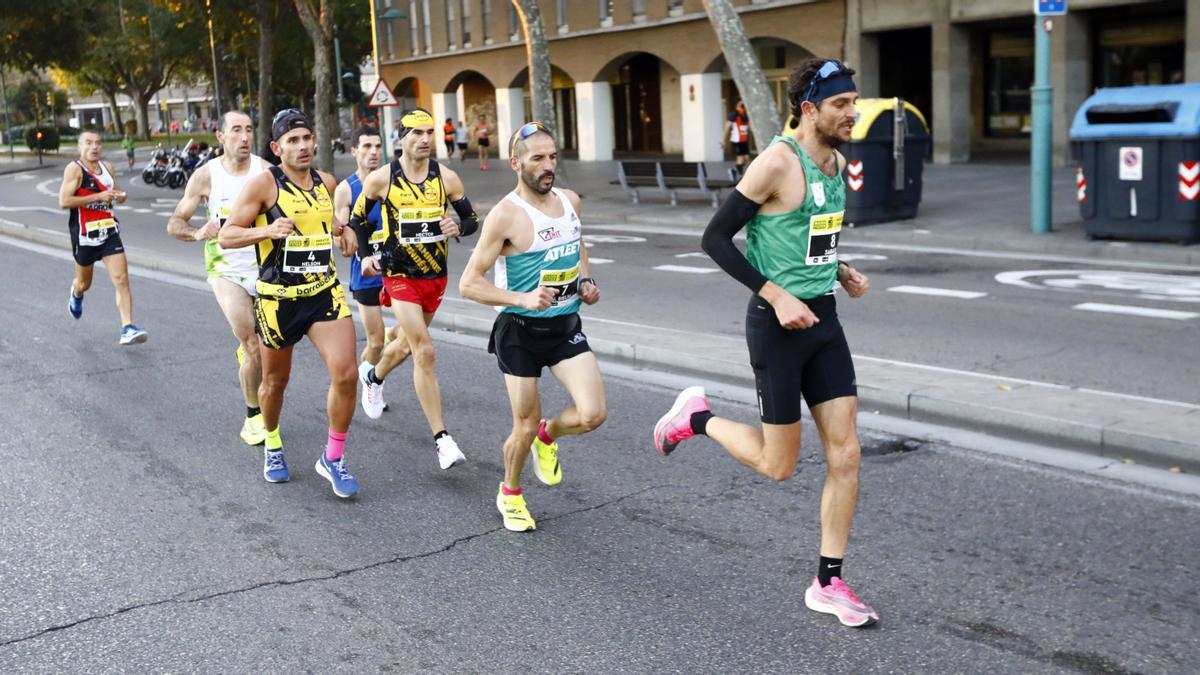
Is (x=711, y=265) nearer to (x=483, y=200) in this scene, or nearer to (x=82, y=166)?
(x=82, y=166)

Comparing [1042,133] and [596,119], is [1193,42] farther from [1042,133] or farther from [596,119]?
[596,119]

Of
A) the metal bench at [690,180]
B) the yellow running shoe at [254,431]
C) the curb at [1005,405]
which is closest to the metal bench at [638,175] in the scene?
the metal bench at [690,180]

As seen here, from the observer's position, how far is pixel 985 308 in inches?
442

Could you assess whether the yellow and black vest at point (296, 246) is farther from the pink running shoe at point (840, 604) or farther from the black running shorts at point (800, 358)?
the pink running shoe at point (840, 604)

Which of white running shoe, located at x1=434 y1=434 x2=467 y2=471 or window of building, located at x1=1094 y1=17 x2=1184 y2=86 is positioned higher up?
window of building, located at x1=1094 y1=17 x2=1184 y2=86

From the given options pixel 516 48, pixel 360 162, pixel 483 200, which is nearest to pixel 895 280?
pixel 360 162

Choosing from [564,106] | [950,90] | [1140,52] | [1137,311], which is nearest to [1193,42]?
[1140,52]

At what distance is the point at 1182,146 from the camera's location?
14.2 metres

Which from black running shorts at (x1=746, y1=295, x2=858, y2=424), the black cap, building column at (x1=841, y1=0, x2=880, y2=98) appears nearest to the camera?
black running shorts at (x1=746, y1=295, x2=858, y2=424)

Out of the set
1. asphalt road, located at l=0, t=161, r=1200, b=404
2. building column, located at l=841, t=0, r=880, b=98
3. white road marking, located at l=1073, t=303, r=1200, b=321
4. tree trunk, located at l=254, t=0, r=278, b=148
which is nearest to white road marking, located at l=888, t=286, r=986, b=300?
asphalt road, located at l=0, t=161, r=1200, b=404

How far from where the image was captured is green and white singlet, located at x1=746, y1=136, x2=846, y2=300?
4.54m

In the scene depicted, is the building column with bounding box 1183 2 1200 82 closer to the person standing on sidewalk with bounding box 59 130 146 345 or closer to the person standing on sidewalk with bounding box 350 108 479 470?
the person standing on sidewalk with bounding box 59 130 146 345

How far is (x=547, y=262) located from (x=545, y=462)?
3.66 ft

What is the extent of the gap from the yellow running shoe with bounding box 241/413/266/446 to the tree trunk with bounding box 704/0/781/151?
1442 centimetres
